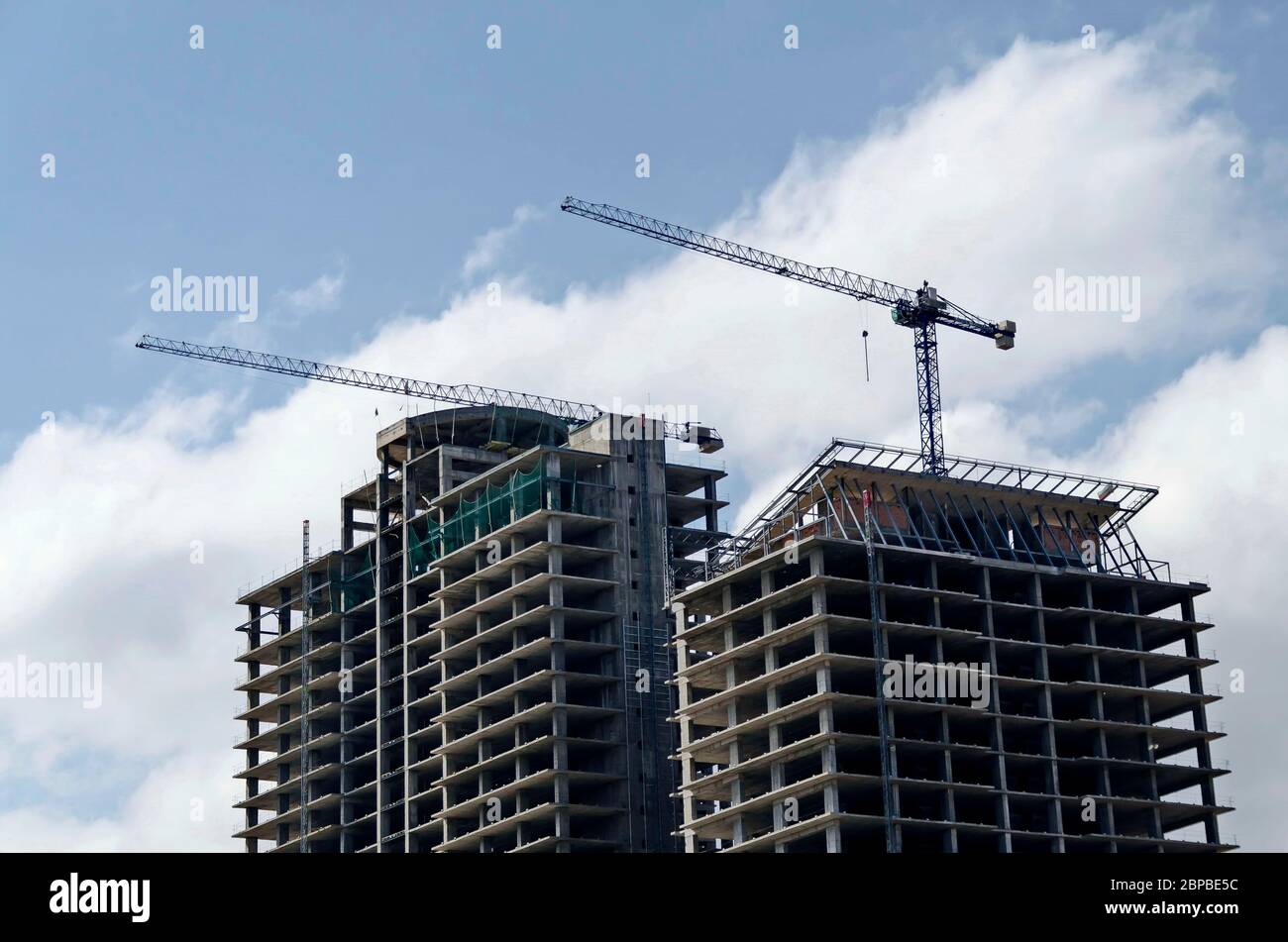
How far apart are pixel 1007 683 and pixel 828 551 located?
19.7m

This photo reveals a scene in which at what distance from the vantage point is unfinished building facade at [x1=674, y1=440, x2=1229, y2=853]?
177 m

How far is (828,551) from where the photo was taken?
182 m

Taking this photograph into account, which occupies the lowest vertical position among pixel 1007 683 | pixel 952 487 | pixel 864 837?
pixel 864 837

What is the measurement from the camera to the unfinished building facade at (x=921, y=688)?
177 meters

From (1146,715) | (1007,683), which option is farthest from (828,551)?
(1146,715)

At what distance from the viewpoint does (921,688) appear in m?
180
